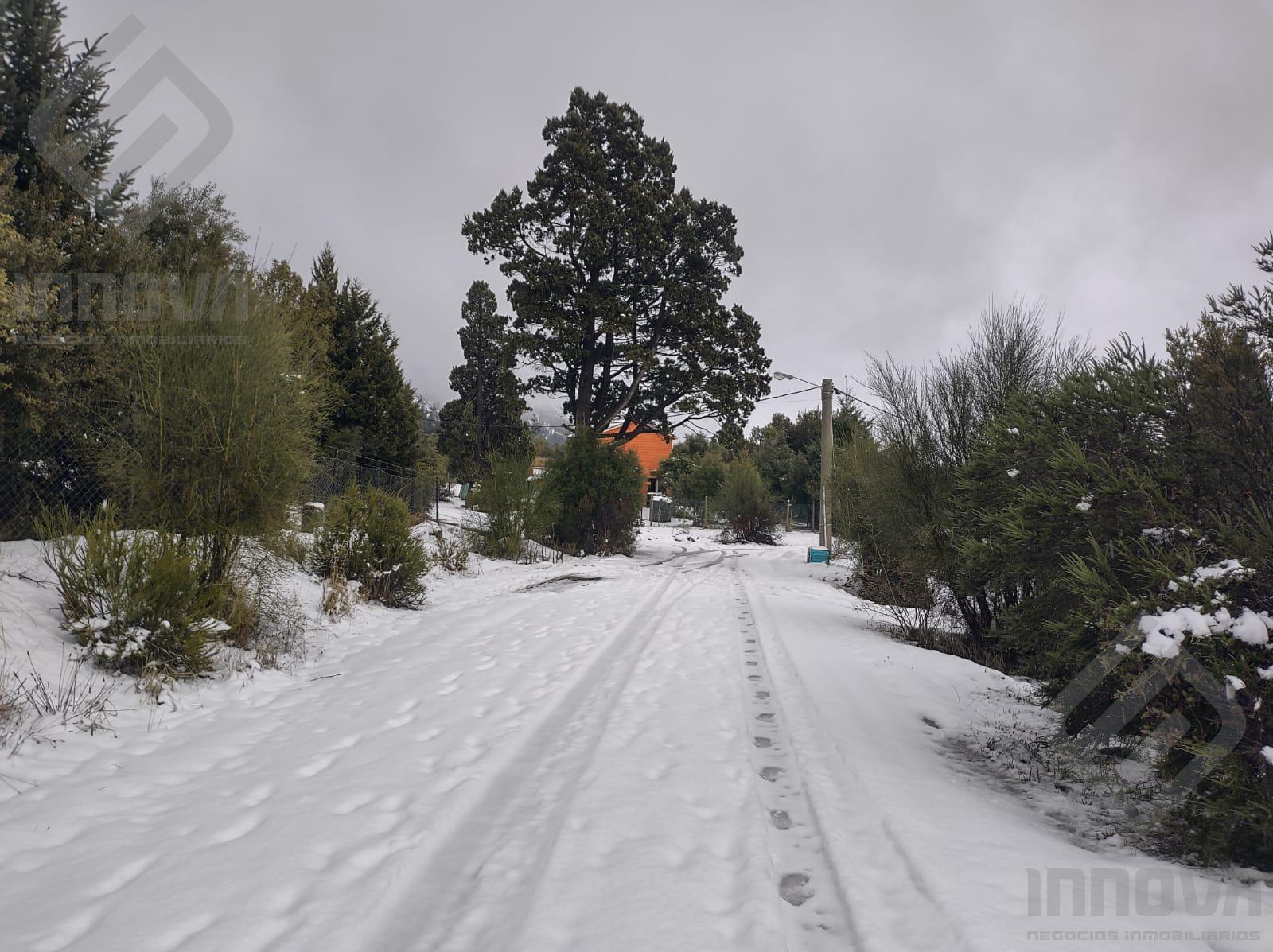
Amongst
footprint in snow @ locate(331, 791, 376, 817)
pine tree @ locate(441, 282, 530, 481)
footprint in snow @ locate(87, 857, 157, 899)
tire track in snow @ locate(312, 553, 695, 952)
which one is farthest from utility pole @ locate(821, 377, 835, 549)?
pine tree @ locate(441, 282, 530, 481)

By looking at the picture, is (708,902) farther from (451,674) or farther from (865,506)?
(865,506)

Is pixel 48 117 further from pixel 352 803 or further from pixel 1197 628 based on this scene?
pixel 1197 628

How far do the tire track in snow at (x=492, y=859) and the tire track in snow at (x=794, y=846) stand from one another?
99 centimetres

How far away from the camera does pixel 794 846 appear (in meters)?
2.90

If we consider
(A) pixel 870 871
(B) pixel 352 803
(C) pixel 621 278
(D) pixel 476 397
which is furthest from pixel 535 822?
(D) pixel 476 397

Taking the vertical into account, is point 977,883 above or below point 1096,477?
below

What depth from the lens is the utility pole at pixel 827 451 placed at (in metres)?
17.2

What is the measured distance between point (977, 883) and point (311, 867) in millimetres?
2675

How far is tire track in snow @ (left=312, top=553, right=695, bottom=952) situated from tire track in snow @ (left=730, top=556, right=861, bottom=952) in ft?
3.25

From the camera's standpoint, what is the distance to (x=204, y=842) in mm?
2877

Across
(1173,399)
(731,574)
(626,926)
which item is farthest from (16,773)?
(731,574)

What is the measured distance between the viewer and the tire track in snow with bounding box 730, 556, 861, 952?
2.31 metres

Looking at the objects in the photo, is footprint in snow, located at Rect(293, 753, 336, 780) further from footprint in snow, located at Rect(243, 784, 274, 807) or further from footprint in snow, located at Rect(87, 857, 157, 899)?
footprint in snow, located at Rect(87, 857, 157, 899)
